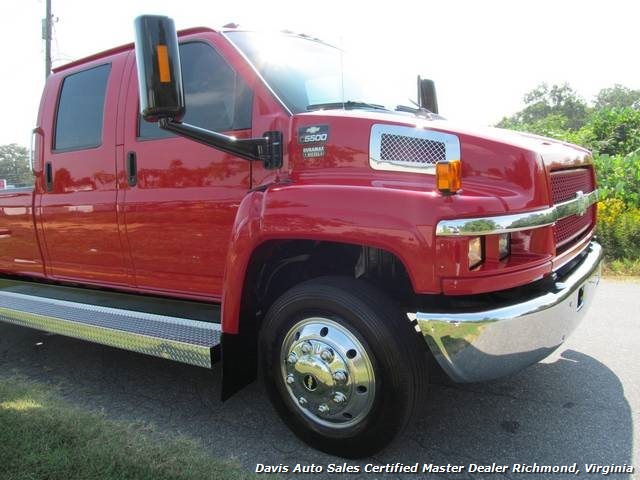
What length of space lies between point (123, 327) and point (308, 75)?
1.91m

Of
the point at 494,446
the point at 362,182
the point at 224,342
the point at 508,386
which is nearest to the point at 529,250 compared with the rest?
the point at 362,182

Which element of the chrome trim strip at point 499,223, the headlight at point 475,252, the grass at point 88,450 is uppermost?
the chrome trim strip at point 499,223

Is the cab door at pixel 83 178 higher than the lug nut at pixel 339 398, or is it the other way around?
the cab door at pixel 83 178

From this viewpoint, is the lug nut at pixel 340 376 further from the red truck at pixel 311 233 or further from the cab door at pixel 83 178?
the cab door at pixel 83 178

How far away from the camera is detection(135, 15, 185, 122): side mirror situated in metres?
2.42

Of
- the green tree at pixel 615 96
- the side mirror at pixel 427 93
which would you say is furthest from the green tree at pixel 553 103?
the side mirror at pixel 427 93

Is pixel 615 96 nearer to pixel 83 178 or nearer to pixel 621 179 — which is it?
pixel 621 179

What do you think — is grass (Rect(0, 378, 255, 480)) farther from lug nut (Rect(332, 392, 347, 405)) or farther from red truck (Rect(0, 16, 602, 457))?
lug nut (Rect(332, 392, 347, 405))

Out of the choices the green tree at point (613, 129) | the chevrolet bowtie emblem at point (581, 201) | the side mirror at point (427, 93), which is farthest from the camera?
the green tree at point (613, 129)

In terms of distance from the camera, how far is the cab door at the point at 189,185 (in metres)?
3.17

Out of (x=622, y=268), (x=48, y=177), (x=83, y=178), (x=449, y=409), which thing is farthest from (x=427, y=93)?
(x=622, y=268)

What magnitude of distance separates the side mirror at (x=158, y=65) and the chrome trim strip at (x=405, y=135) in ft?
3.05

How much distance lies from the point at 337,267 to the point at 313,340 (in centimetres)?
50

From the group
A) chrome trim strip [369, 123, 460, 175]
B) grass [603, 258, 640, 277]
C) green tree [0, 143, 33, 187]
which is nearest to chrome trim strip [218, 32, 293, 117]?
chrome trim strip [369, 123, 460, 175]
